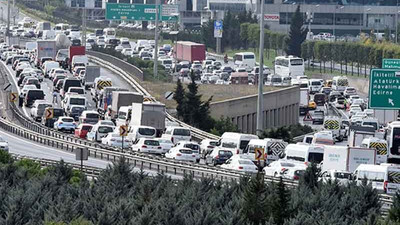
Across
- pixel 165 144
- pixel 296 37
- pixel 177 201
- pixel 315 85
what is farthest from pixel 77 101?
pixel 296 37

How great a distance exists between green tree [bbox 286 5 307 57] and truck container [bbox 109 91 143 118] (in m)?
70.2

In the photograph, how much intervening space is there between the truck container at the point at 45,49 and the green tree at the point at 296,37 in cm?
3743

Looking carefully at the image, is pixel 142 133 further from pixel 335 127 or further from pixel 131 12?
pixel 131 12

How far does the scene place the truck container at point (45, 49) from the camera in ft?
385

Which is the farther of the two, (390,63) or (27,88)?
(27,88)

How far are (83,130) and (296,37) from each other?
3167 inches

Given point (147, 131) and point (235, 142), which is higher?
point (235, 142)

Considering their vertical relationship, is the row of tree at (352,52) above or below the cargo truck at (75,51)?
below

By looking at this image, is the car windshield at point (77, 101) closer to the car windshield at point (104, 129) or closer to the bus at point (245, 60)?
the car windshield at point (104, 129)

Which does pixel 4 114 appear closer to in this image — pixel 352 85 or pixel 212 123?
pixel 212 123

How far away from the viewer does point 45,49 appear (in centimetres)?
11775

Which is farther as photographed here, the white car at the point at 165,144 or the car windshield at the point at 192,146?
the white car at the point at 165,144

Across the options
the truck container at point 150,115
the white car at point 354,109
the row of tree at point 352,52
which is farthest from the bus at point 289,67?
the truck container at point 150,115

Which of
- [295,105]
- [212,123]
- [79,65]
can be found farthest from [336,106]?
[212,123]
